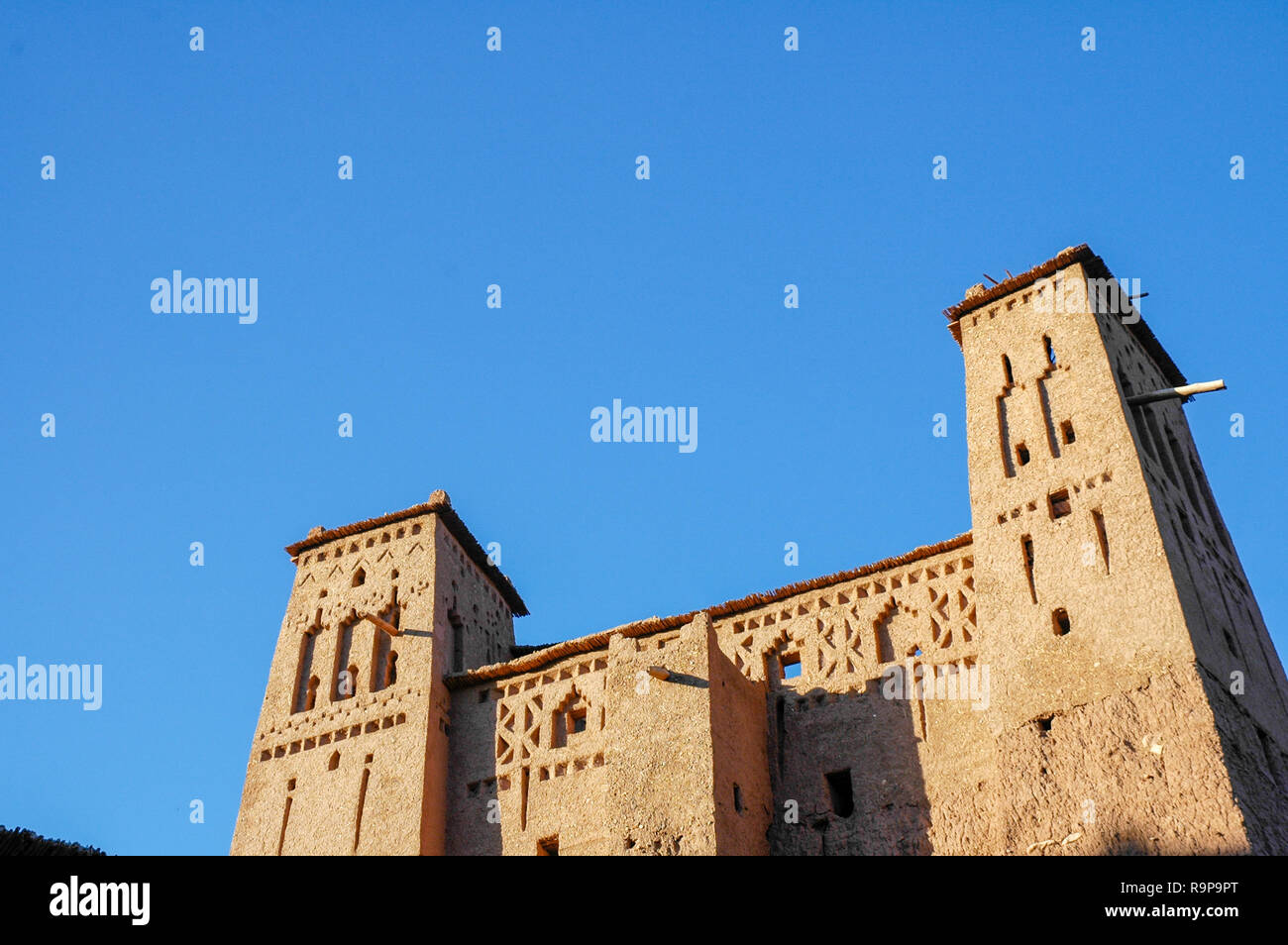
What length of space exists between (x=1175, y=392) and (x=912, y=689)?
25.0 feet

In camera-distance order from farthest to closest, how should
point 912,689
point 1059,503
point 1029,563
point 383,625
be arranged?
point 383,625, point 912,689, point 1059,503, point 1029,563

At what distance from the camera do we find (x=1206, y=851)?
1889cm

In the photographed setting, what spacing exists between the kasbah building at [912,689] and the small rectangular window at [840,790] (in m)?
0.08

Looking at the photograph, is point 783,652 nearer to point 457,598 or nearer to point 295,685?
point 457,598

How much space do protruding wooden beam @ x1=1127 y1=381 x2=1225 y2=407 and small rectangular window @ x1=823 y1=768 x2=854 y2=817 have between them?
8.69 metres

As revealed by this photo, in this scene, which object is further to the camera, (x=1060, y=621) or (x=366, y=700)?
(x=366, y=700)

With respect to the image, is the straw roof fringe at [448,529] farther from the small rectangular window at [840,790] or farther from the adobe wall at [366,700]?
the small rectangular window at [840,790]

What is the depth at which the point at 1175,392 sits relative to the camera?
86.0ft

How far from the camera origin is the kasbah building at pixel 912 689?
69.3ft

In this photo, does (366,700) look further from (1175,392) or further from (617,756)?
(1175,392)

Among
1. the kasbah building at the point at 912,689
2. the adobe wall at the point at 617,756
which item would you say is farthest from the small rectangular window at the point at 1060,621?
the adobe wall at the point at 617,756

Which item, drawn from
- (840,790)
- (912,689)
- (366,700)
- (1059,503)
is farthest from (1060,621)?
(366,700)

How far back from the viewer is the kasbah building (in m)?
21.1
